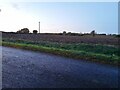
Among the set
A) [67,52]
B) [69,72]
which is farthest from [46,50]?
[69,72]

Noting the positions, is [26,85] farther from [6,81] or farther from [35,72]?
[35,72]

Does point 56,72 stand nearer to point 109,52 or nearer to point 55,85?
point 55,85

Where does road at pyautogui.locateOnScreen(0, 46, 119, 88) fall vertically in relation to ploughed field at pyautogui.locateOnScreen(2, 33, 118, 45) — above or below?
below

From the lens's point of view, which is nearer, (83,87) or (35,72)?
(83,87)

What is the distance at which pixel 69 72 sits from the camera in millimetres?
13719

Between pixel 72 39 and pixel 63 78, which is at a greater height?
pixel 72 39

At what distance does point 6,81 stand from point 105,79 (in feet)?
15.4

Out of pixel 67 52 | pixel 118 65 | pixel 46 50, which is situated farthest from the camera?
pixel 46 50

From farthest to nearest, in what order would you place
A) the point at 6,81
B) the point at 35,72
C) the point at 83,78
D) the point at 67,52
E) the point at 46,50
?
the point at 46,50, the point at 67,52, the point at 35,72, the point at 83,78, the point at 6,81

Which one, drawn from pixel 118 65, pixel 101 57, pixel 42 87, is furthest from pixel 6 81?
pixel 101 57

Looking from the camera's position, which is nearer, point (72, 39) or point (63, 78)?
point (63, 78)

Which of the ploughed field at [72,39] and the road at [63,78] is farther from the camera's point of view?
the ploughed field at [72,39]

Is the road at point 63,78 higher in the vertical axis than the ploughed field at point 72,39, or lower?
lower

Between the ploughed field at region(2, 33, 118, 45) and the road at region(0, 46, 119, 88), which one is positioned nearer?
the road at region(0, 46, 119, 88)
